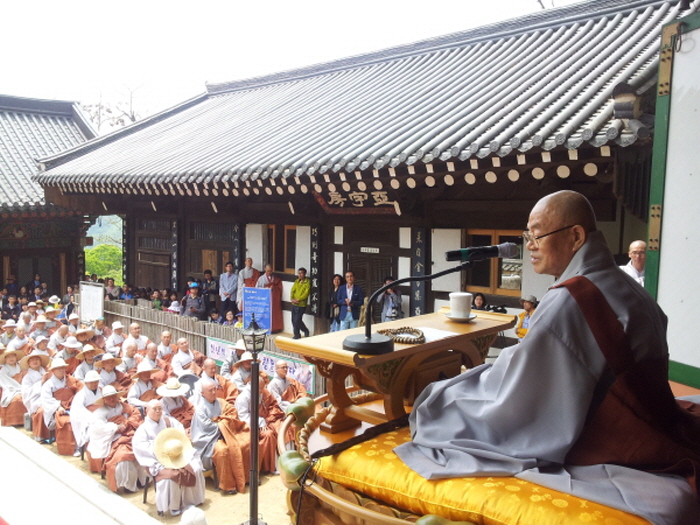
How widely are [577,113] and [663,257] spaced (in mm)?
3150

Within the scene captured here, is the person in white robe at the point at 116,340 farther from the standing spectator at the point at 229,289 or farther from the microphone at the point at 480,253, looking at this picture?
the microphone at the point at 480,253

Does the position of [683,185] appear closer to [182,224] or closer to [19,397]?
[19,397]

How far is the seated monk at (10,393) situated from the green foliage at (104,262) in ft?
82.0

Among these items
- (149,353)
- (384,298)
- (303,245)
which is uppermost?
(303,245)

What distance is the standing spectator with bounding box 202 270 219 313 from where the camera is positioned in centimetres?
1223

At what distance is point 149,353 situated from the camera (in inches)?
368

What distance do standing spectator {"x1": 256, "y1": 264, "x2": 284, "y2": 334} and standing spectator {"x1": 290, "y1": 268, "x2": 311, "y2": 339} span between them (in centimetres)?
64

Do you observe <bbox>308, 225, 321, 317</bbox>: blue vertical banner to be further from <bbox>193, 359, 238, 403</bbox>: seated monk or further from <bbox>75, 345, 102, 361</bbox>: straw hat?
<bbox>75, 345, 102, 361</bbox>: straw hat

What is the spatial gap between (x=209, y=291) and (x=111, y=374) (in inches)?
143

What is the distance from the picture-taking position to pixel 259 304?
10.3m

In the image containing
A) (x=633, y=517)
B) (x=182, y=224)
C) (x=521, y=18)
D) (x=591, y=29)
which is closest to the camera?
→ (x=633, y=517)

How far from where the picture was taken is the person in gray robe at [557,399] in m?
1.94

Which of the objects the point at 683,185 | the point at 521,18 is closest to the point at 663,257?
the point at 683,185

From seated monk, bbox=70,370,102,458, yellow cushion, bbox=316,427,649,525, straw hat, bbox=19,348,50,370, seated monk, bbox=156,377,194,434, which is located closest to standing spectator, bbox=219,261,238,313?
straw hat, bbox=19,348,50,370
